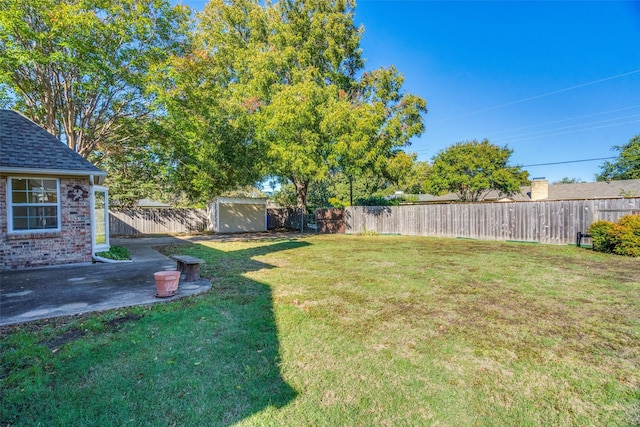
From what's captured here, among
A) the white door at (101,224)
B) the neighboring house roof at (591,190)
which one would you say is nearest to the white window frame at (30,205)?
the white door at (101,224)

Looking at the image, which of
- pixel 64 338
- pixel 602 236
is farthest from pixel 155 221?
pixel 602 236

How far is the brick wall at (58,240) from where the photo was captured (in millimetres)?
6938

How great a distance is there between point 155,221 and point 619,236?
23180 mm

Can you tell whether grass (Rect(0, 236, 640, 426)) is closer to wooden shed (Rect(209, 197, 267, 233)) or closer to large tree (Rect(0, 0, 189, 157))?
large tree (Rect(0, 0, 189, 157))

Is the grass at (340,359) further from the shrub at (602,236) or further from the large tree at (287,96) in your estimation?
the large tree at (287,96)

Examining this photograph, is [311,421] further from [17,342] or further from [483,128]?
[483,128]

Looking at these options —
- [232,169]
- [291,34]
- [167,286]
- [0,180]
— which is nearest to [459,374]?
[167,286]

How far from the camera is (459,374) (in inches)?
105

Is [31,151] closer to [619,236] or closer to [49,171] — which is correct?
[49,171]

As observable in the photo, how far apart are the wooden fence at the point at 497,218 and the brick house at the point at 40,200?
1363 cm

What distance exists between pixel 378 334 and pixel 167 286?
139 inches

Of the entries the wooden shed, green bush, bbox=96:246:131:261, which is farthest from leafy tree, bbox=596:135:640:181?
green bush, bbox=96:246:131:261

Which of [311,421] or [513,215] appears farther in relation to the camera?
[513,215]

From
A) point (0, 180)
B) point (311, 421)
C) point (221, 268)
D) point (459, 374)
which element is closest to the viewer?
point (311, 421)
